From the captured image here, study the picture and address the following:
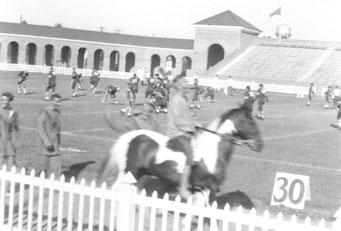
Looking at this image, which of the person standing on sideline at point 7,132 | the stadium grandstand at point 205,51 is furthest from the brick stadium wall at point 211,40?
the person standing on sideline at point 7,132

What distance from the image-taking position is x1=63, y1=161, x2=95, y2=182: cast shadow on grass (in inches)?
453

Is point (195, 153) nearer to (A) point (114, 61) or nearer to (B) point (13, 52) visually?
(B) point (13, 52)

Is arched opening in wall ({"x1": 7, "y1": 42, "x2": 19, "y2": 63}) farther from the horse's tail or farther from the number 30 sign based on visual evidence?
the number 30 sign

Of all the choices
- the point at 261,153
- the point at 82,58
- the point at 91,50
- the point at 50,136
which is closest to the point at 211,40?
the point at 91,50

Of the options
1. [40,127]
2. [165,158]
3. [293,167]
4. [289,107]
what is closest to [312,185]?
[293,167]

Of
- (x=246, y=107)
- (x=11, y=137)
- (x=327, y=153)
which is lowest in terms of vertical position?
(x=327, y=153)

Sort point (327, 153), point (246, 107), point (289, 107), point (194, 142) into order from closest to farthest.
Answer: point (194, 142) → point (246, 107) → point (327, 153) → point (289, 107)

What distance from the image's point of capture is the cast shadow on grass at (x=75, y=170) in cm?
1152

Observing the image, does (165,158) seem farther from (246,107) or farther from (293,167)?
(293,167)

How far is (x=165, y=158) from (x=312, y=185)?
5.08m

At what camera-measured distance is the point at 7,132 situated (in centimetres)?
949

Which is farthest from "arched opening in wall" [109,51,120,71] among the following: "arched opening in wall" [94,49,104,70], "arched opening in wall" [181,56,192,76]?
"arched opening in wall" [181,56,192,76]

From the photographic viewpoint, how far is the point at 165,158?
27.0 ft

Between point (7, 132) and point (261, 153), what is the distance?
348 inches
